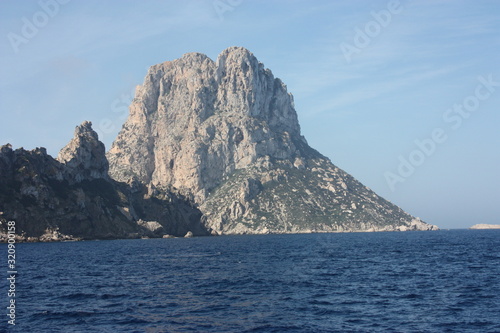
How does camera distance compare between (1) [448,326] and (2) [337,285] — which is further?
(2) [337,285]

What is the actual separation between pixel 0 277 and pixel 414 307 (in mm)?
60295

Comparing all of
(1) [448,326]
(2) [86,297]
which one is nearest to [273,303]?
(1) [448,326]

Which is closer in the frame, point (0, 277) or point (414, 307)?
point (414, 307)

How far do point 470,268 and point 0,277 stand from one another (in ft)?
256

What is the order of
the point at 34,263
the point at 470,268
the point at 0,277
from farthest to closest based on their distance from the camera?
the point at 34,263
the point at 470,268
the point at 0,277

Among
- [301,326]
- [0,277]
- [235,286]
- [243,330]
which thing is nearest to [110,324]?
[243,330]

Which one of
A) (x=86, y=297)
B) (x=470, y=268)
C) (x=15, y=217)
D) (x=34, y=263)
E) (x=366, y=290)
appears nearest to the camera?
(x=86, y=297)

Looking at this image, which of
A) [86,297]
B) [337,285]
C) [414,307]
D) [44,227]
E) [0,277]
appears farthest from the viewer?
[44,227]

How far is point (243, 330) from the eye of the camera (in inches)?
1528

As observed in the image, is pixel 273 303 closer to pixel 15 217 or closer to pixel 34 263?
pixel 34 263

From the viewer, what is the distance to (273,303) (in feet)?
164

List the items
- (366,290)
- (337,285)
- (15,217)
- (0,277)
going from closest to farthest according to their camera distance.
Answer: (366,290) → (337,285) → (0,277) → (15,217)

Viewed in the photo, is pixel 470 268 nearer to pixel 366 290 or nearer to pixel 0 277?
pixel 366 290

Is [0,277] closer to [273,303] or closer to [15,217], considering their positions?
[273,303]
